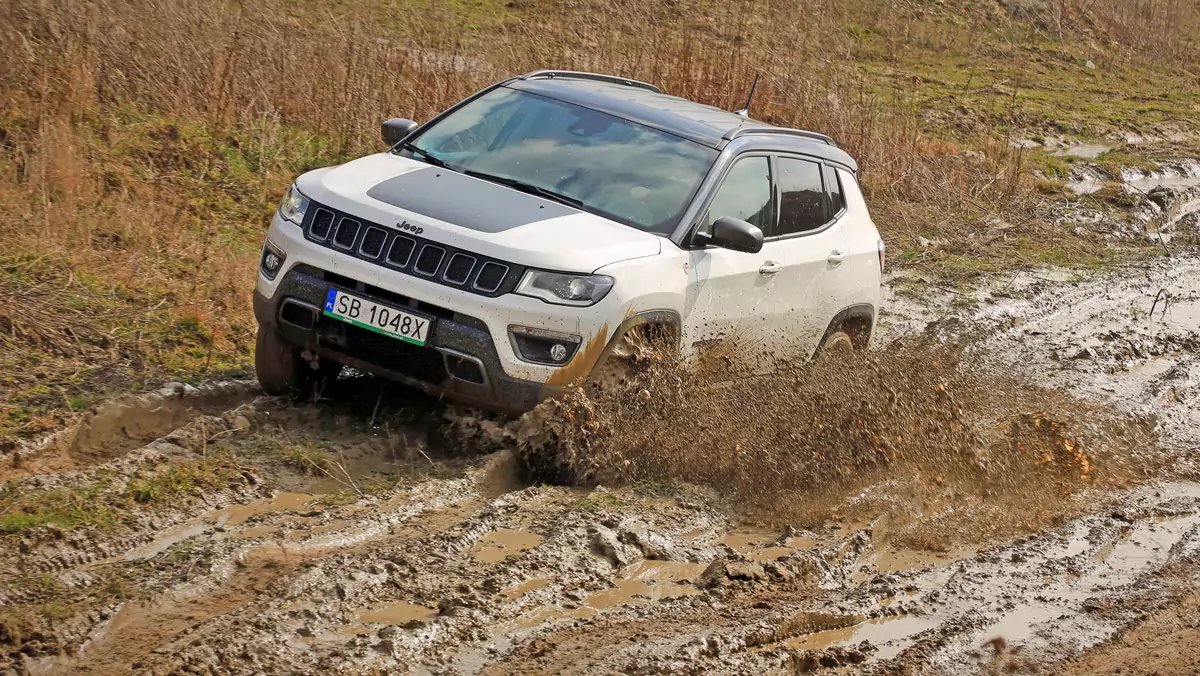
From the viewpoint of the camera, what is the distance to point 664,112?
22.9 feet

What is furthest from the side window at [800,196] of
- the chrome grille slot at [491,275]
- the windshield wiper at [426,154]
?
the chrome grille slot at [491,275]

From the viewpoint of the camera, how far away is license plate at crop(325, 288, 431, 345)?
5477 millimetres

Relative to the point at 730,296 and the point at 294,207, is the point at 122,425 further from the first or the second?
the point at 730,296

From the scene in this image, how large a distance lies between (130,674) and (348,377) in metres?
3.08

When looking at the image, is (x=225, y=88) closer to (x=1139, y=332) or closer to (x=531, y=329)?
(x=531, y=329)

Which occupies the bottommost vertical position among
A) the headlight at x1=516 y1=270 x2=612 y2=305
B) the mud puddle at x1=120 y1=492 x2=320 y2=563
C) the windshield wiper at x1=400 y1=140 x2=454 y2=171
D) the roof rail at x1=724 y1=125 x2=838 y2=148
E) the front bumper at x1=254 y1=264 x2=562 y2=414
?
the mud puddle at x1=120 y1=492 x2=320 y2=563

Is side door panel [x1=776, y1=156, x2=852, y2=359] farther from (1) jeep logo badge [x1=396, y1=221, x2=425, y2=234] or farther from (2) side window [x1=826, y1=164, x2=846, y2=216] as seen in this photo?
(1) jeep logo badge [x1=396, y1=221, x2=425, y2=234]

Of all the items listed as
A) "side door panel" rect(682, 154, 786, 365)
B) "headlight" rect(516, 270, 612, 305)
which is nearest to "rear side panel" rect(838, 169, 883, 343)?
"side door panel" rect(682, 154, 786, 365)

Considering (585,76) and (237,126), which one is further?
(237,126)

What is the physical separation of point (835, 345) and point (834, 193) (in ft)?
2.96

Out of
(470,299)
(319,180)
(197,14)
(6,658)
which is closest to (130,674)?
(6,658)

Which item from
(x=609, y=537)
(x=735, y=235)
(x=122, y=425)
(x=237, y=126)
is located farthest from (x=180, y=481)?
(x=237, y=126)

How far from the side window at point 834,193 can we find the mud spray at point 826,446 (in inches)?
34.5

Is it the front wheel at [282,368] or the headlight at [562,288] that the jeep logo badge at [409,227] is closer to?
the headlight at [562,288]
